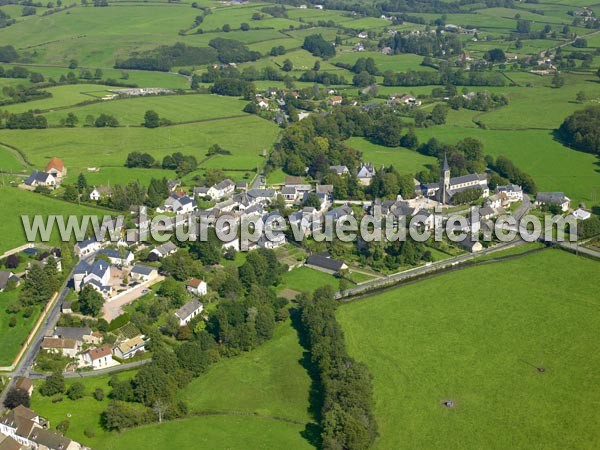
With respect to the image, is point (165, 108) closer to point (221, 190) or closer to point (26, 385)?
point (221, 190)

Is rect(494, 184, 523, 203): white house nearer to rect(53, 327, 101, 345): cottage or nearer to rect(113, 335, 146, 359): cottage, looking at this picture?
rect(113, 335, 146, 359): cottage

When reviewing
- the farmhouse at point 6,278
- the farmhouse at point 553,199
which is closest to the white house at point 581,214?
the farmhouse at point 553,199

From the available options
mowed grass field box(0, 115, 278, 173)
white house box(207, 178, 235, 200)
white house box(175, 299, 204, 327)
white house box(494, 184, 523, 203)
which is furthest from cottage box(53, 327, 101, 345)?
white house box(494, 184, 523, 203)

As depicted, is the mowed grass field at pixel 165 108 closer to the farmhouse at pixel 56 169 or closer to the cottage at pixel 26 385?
the farmhouse at pixel 56 169

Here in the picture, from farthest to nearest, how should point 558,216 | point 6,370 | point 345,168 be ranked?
point 345,168 → point 558,216 → point 6,370

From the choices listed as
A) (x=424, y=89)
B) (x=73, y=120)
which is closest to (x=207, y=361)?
(x=73, y=120)

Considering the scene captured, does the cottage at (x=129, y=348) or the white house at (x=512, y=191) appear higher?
the cottage at (x=129, y=348)

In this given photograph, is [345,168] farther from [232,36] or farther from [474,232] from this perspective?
[232,36]
